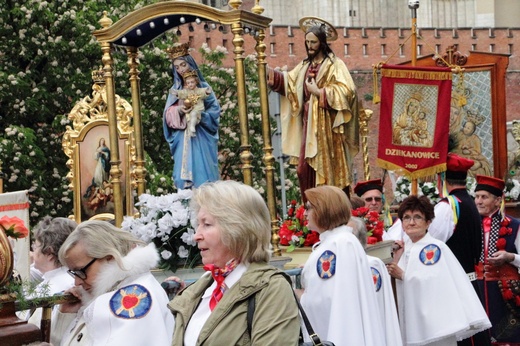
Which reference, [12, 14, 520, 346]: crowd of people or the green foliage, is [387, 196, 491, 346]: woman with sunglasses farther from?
the green foliage

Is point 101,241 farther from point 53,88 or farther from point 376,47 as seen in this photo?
point 376,47

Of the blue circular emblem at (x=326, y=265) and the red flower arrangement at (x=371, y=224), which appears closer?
the blue circular emblem at (x=326, y=265)

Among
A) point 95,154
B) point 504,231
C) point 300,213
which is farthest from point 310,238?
point 95,154

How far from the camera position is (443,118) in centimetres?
1464

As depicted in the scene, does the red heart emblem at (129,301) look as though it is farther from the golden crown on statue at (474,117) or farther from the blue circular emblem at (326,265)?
the golden crown on statue at (474,117)

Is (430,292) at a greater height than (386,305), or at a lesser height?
lesser

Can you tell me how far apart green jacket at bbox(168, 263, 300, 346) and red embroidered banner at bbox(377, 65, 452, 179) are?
851 cm

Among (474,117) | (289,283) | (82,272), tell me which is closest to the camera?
(289,283)

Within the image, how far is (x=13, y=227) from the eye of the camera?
20.0ft

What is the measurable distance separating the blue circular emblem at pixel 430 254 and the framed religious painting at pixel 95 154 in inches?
213

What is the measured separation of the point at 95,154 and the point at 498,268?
250 inches

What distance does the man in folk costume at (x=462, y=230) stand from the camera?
470 inches

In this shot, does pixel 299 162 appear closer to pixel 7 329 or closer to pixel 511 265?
pixel 511 265

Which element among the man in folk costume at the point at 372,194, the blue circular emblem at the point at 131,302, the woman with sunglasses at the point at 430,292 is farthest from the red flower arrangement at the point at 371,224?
the blue circular emblem at the point at 131,302
